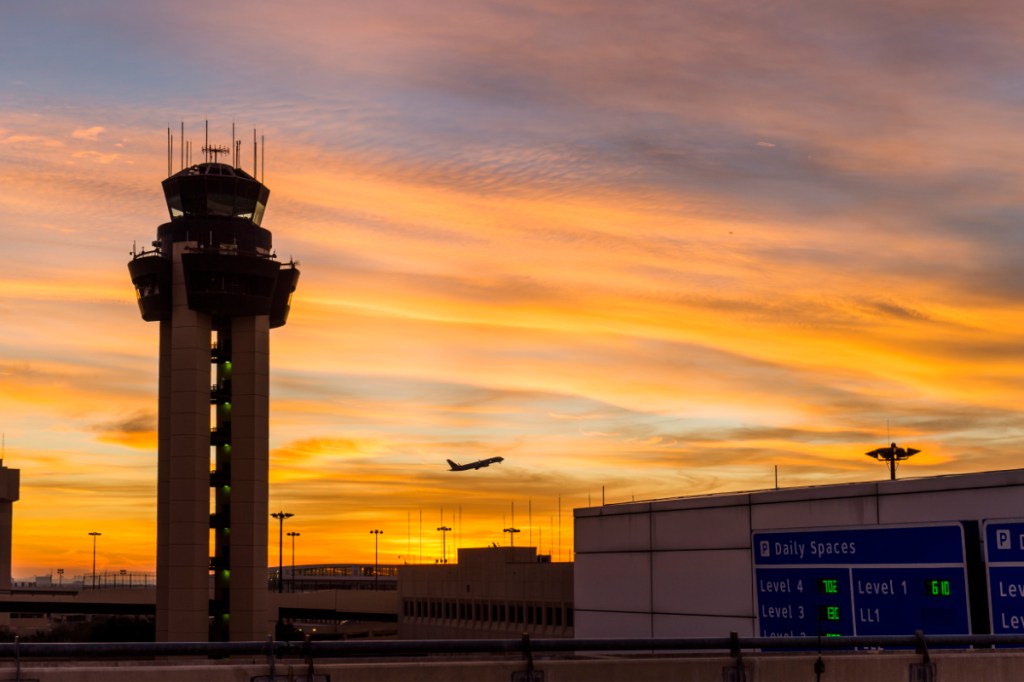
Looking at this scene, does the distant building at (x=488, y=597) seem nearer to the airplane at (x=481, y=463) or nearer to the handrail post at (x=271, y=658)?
the airplane at (x=481, y=463)

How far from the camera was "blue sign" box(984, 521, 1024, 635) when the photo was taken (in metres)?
27.5

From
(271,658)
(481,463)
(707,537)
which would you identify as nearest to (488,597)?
(481,463)

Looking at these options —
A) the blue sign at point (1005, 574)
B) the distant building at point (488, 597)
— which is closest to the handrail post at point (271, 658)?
the blue sign at point (1005, 574)

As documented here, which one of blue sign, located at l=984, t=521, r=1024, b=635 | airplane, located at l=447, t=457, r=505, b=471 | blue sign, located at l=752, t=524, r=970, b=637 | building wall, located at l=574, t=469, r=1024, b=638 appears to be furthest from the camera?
airplane, located at l=447, t=457, r=505, b=471

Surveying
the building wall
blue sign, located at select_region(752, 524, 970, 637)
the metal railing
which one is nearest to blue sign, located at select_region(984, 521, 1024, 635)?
blue sign, located at select_region(752, 524, 970, 637)

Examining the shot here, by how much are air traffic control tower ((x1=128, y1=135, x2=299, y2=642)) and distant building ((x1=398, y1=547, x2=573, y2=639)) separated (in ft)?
80.5

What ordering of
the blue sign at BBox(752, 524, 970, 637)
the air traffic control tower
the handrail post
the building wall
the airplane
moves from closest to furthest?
1. the handrail post
2. the blue sign at BBox(752, 524, 970, 637)
3. the building wall
4. the air traffic control tower
5. the airplane

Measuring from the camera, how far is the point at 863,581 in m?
31.1

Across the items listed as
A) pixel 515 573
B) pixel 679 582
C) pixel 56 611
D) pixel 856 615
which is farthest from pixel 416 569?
pixel 856 615

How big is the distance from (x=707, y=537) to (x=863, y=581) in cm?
925

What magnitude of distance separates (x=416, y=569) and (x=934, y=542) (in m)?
123

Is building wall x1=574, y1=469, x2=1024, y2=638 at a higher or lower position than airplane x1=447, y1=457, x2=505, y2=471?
lower

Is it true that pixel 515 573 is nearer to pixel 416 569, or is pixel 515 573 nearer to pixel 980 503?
pixel 416 569

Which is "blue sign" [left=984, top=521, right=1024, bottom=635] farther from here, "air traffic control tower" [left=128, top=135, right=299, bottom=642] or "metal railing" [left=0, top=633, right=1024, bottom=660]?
"air traffic control tower" [left=128, top=135, right=299, bottom=642]
